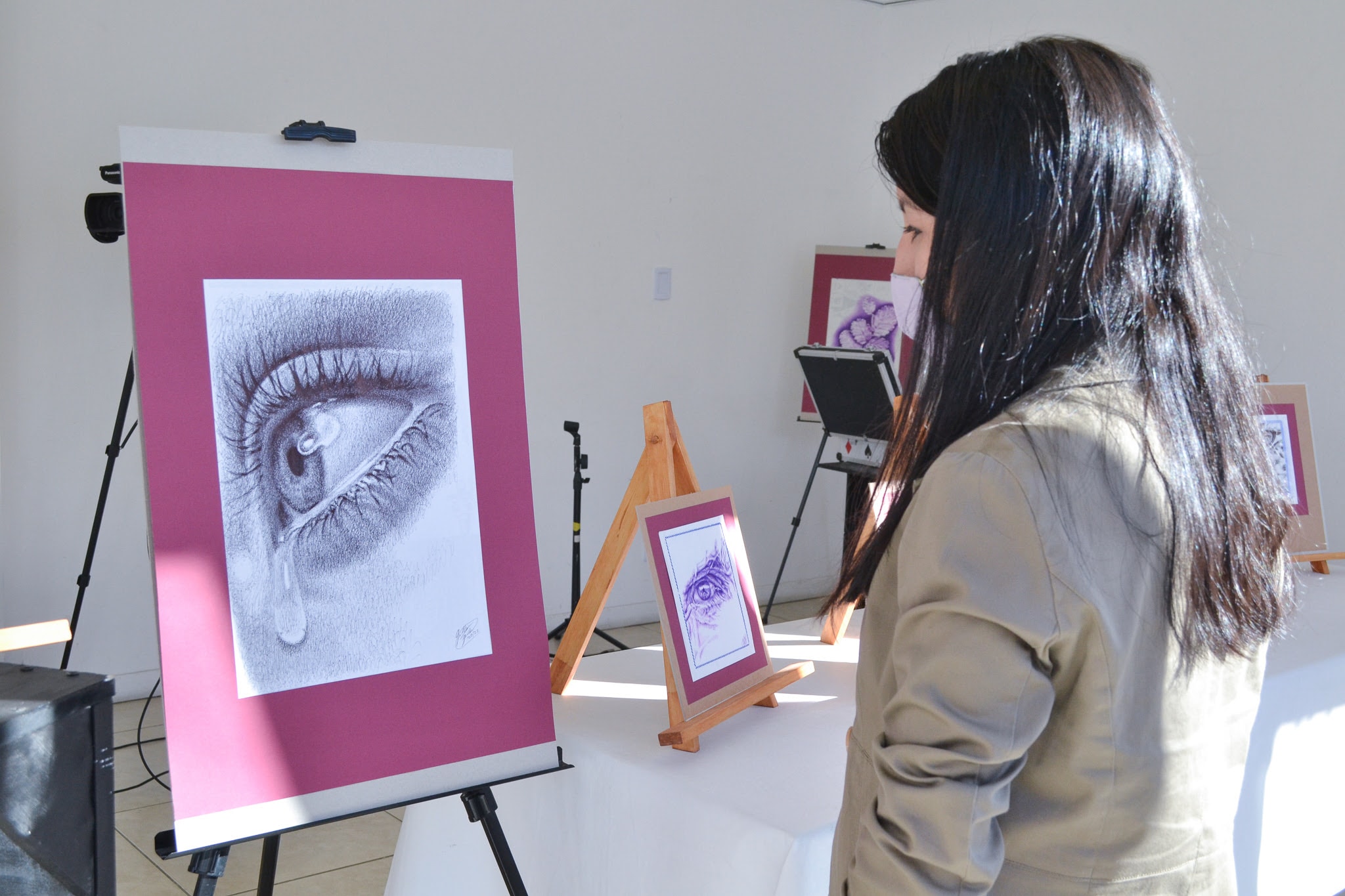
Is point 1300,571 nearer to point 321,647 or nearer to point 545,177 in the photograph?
point 321,647

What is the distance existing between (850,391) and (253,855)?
8.48 ft

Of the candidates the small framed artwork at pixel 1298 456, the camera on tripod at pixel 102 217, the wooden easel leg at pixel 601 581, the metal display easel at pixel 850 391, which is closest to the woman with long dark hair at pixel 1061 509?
the wooden easel leg at pixel 601 581

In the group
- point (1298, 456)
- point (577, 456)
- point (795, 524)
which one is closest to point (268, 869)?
point (577, 456)

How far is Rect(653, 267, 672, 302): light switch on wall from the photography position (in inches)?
179

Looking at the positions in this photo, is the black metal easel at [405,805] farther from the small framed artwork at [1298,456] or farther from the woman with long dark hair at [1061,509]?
the small framed artwork at [1298,456]

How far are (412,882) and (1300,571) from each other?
227cm

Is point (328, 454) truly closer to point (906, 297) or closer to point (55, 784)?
point (55, 784)

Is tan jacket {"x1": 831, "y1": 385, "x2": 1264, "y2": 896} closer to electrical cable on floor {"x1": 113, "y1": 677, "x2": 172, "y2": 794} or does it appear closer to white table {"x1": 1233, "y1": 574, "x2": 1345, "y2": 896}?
white table {"x1": 1233, "y1": 574, "x2": 1345, "y2": 896}

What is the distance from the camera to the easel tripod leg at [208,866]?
4.16ft

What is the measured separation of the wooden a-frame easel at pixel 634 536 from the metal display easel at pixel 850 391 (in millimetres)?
2020

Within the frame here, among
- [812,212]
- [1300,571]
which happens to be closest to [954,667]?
[1300,571]

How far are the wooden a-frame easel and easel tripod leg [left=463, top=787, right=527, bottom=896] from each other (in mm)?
334

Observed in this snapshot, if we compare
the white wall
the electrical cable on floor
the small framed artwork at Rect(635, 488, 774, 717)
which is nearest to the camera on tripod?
the white wall
